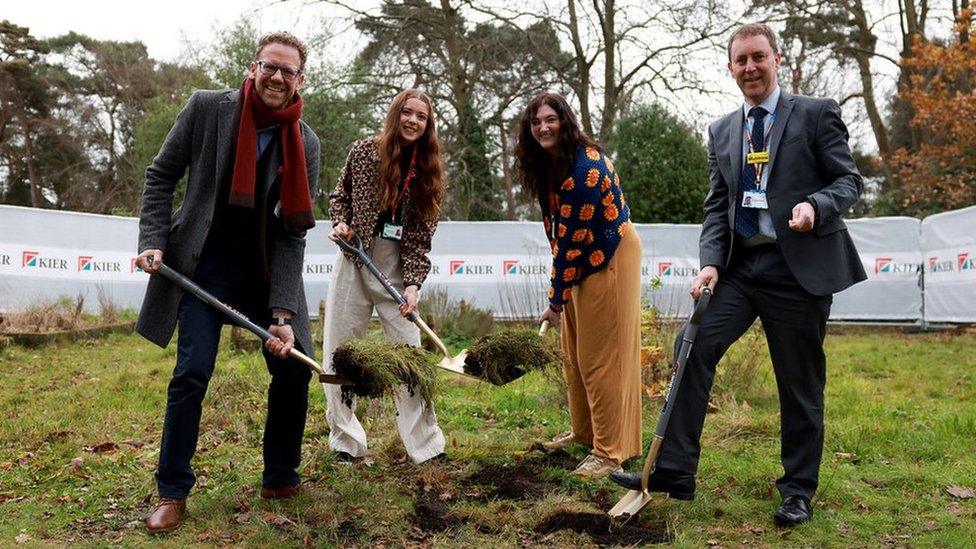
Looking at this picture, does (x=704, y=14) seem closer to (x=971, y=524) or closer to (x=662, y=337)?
(x=662, y=337)

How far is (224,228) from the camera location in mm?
3932

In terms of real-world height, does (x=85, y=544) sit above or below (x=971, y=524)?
below

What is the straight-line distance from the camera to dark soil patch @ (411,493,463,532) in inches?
151

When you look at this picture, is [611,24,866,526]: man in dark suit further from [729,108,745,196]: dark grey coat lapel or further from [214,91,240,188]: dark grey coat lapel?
[214,91,240,188]: dark grey coat lapel

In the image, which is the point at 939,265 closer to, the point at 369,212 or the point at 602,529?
the point at 369,212

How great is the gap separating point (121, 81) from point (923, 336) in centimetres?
2496

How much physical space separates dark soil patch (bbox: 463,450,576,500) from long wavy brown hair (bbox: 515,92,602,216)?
1350mm

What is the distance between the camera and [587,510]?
12.9 ft

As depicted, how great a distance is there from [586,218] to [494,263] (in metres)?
8.73

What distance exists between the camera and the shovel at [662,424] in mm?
3857

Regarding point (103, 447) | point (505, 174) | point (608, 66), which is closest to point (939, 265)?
point (608, 66)

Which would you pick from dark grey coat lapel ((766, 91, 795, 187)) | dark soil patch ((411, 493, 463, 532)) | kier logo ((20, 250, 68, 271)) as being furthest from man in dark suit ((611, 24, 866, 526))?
kier logo ((20, 250, 68, 271))

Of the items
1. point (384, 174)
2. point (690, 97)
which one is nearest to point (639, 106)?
point (690, 97)

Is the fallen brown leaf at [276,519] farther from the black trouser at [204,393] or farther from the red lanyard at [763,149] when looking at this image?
the red lanyard at [763,149]
